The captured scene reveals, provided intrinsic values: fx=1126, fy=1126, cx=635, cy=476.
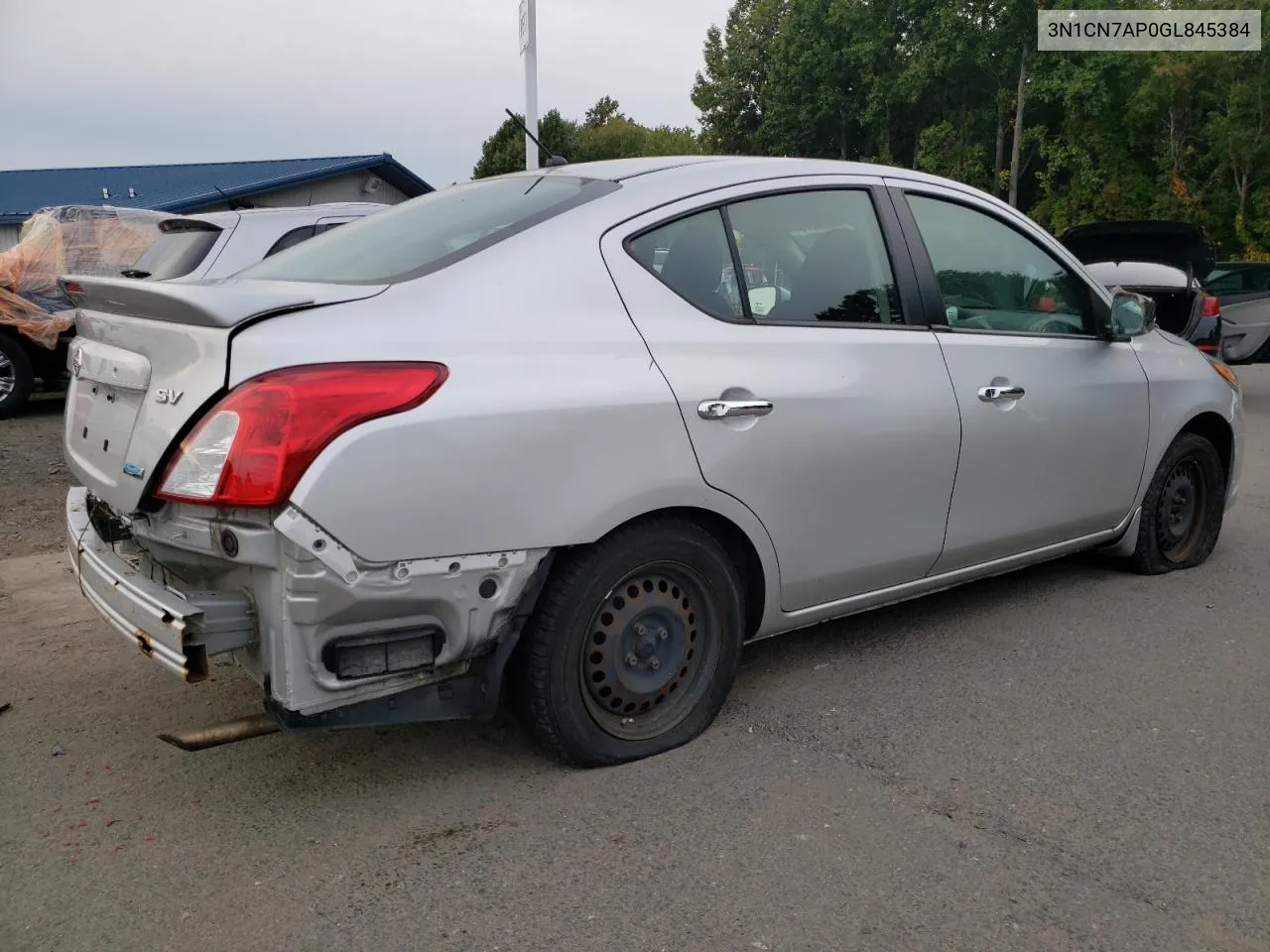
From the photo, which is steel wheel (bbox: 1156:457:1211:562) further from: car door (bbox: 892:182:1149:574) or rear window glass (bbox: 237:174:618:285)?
rear window glass (bbox: 237:174:618:285)

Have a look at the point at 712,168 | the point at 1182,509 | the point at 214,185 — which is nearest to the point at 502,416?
the point at 712,168

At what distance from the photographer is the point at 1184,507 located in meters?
5.13

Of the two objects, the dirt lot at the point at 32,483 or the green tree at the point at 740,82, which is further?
the green tree at the point at 740,82

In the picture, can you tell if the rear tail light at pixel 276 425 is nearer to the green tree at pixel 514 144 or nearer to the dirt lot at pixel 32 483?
the dirt lot at pixel 32 483

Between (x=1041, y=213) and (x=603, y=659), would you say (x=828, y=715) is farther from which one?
(x=1041, y=213)

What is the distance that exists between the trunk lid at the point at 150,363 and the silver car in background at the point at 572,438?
0.01 m

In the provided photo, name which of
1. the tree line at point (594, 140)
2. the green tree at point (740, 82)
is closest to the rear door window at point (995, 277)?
the tree line at point (594, 140)

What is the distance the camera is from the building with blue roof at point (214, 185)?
2039cm

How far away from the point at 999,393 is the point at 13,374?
9.26m

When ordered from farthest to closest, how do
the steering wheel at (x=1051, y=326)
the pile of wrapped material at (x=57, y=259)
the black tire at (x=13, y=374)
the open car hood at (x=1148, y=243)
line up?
the black tire at (x=13, y=374) < the pile of wrapped material at (x=57, y=259) < the open car hood at (x=1148, y=243) < the steering wheel at (x=1051, y=326)

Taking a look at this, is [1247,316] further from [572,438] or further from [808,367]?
[572,438]

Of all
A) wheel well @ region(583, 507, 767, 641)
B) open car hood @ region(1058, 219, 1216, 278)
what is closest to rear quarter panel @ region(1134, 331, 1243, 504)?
wheel well @ region(583, 507, 767, 641)

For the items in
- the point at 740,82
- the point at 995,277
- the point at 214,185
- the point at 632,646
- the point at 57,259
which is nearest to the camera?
the point at 632,646

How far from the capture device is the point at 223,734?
2.82m
